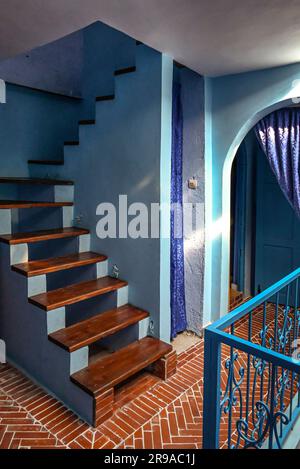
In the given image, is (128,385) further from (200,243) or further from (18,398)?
(200,243)

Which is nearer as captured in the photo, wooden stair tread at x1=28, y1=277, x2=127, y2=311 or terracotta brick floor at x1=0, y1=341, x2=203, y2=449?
terracotta brick floor at x1=0, y1=341, x2=203, y2=449

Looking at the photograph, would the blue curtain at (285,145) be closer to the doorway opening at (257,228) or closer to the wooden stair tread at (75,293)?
the doorway opening at (257,228)

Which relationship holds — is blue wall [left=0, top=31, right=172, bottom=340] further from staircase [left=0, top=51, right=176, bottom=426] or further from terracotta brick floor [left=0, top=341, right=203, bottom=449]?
terracotta brick floor [left=0, top=341, right=203, bottom=449]

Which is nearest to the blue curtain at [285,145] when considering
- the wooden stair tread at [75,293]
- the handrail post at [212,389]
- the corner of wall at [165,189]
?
the corner of wall at [165,189]

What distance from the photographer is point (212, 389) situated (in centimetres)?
157

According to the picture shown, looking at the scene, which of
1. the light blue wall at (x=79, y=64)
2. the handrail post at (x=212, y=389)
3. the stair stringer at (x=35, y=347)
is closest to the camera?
the handrail post at (x=212, y=389)

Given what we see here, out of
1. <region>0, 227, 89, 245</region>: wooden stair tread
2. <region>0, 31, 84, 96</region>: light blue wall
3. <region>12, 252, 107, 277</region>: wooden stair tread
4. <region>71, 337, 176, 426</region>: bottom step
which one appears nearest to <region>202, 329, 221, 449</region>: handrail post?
<region>71, 337, 176, 426</region>: bottom step

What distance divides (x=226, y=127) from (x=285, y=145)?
62cm

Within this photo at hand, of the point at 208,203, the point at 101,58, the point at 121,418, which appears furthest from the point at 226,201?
the point at 101,58

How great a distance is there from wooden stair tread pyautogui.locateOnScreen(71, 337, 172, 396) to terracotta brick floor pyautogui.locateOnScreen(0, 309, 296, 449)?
219 millimetres

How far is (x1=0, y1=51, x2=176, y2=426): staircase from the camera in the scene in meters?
2.53

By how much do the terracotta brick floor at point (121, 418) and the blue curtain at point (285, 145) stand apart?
1.92 meters

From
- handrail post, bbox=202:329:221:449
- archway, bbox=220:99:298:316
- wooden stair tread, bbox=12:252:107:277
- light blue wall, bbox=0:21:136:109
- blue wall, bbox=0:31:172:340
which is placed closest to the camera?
handrail post, bbox=202:329:221:449

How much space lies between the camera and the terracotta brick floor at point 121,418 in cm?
221
